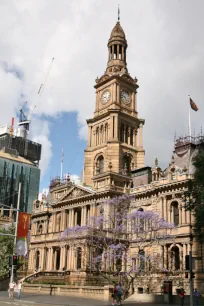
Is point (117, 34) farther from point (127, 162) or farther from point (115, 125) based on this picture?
point (127, 162)

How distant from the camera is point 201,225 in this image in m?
28.7

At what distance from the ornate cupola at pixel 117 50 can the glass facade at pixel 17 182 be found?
58065 mm

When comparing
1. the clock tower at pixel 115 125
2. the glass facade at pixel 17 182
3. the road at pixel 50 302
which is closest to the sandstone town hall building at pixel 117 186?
the clock tower at pixel 115 125

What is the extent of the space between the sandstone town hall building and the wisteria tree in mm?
962

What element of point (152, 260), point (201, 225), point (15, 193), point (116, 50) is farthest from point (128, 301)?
point (15, 193)

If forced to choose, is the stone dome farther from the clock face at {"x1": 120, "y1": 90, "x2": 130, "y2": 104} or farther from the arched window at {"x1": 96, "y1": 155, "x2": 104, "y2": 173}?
the arched window at {"x1": 96, "y1": 155, "x2": 104, "y2": 173}

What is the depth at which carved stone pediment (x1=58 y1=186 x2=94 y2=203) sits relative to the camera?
6156 cm

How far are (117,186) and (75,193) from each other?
808cm

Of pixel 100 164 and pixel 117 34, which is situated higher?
pixel 117 34

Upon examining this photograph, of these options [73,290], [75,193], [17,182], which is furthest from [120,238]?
[17,182]

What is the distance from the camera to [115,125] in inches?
2665

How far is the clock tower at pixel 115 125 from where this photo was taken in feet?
219

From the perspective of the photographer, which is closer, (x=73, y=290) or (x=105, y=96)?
(x=73, y=290)

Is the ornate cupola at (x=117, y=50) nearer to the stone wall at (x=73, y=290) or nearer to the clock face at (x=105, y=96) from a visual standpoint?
the clock face at (x=105, y=96)
